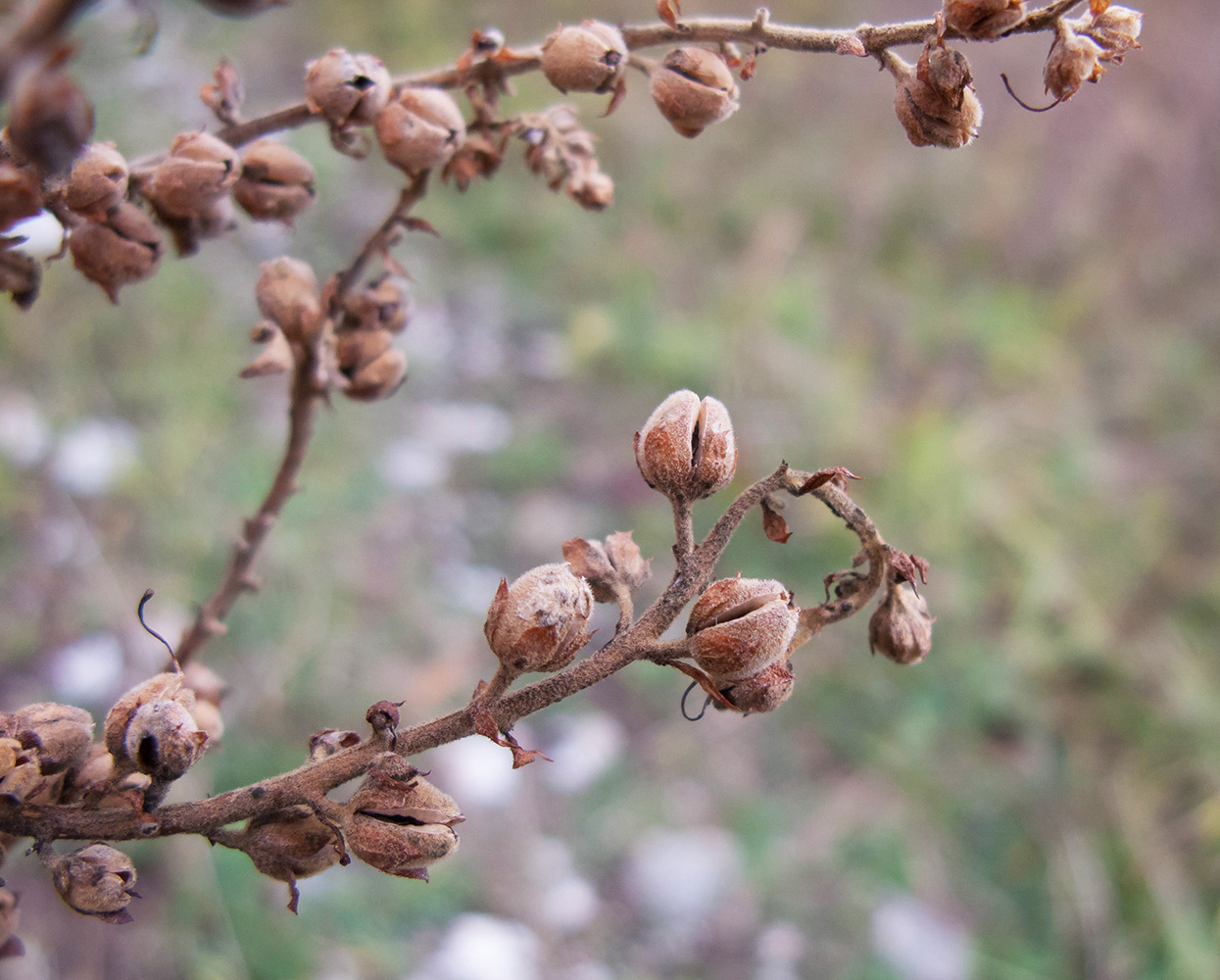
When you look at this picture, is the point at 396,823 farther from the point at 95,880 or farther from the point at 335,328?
the point at 335,328

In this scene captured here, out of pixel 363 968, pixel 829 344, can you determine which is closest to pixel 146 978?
pixel 363 968

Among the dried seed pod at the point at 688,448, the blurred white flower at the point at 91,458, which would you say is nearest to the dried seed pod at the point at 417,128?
the dried seed pod at the point at 688,448

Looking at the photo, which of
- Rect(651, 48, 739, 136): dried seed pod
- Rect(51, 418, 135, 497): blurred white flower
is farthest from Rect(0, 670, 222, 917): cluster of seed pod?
Rect(51, 418, 135, 497): blurred white flower

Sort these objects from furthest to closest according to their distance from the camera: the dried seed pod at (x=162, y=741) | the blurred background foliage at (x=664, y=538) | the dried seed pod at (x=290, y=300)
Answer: the blurred background foliage at (x=664, y=538) < the dried seed pod at (x=290, y=300) < the dried seed pod at (x=162, y=741)

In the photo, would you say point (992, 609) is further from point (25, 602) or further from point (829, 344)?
point (25, 602)

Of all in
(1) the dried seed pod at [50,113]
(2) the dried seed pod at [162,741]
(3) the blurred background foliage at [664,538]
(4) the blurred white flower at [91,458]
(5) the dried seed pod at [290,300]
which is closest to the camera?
(1) the dried seed pod at [50,113]

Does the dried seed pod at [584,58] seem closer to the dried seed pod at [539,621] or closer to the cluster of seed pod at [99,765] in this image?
the dried seed pod at [539,621]

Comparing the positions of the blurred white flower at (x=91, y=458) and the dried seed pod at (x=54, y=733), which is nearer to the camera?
the dried seed pod at (x=54, y=733)
